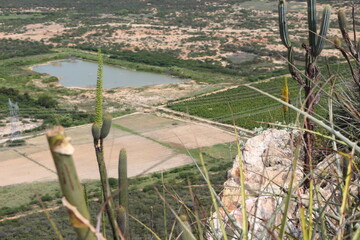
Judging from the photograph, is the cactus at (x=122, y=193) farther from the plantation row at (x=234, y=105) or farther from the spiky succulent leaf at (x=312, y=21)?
the plantation row at (x=234, y=105)

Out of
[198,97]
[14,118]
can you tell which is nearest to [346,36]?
[14,118]

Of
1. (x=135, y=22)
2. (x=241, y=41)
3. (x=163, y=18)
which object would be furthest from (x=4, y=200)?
(x=163, y=18)

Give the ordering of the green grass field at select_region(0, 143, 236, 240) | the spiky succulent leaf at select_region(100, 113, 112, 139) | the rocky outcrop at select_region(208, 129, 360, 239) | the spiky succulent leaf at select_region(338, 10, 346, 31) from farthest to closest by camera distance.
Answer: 1. the green grass field at select_region(0, 143, 236, 240)
2. the spiky succulent leaf at select_region(338, 10, 346, 31)
3. the spiky succulent leaf at select_region(100, 113, 112, 139)
4. the rocky outcrop at select_region(208, 129, 360, 239)

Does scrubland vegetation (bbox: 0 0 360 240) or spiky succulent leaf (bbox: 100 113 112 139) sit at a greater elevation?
spiky succulent leaf (bbox: 100 113 112 139)

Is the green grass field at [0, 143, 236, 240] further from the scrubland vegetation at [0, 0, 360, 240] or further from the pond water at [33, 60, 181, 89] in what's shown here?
the pond water at [33, 60, 181, 89]

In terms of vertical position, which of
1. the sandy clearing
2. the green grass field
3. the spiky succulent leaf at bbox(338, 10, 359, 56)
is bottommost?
the sandy clearing

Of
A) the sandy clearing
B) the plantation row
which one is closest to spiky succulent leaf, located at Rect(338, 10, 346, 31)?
the sandy clearing
